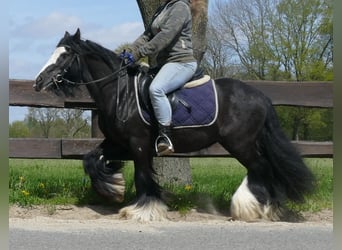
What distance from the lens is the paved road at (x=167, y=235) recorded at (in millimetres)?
5199

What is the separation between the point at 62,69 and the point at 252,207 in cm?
288

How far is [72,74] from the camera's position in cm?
685

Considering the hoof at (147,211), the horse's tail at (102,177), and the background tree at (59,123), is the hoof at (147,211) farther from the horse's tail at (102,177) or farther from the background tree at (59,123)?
the background tree at (59,123)

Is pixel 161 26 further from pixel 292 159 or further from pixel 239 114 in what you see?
pixel 292 159

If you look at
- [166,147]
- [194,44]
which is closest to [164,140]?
[166,147]

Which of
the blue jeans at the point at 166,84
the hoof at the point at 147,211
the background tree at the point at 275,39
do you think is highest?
the background tree at the point at 275,39

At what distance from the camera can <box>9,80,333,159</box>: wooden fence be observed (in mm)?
8086

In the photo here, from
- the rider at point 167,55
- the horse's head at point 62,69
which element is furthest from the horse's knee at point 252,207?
the horse's head at point 62,69

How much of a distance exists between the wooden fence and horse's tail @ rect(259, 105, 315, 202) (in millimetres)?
1023

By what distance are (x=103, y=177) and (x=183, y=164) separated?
1857mm

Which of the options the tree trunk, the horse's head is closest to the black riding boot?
the horse's head

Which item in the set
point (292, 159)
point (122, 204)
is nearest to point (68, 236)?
point (122, 204)

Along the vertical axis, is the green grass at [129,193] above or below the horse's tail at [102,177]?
below

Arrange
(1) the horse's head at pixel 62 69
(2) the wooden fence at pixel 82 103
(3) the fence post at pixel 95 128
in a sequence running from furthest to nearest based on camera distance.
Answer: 1. (3) the fence post at pixel 95 128
2. (2) the wooden fence at pixel 82 103
3. (1) the horse's head at pixel 62 69
